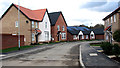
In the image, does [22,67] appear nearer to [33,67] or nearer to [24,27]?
[33,67]

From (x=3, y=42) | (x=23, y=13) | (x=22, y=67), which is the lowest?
(x=22, y=67)

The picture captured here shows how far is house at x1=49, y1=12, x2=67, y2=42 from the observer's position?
39.8 m

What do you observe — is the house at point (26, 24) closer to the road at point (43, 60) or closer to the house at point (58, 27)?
the house at point (58, 27)

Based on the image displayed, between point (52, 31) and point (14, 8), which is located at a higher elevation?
point (14, 8)

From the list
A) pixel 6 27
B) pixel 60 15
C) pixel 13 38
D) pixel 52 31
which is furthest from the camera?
pixel 60 15

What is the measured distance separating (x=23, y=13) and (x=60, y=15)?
1767cm

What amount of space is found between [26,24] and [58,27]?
50.5 feet

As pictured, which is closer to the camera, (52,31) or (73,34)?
(52,31)

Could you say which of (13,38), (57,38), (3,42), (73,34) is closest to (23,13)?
(13,38)

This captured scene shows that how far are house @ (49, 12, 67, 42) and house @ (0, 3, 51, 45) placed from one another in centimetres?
511

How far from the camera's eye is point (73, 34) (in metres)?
49.3

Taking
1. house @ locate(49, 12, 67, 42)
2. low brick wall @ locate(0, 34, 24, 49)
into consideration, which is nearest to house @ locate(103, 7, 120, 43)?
low brick wall @ locate(0, 34, 24, 49)

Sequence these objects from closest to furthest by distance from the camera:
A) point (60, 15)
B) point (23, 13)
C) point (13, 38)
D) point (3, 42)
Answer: point (3, 42) < point (13, 38) < point (23, 13) < point (60, 15)

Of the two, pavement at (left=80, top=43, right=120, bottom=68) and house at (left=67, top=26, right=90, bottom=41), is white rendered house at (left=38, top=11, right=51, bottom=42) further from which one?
pavement at (left=80, top=43, right=120, bottom=68)
